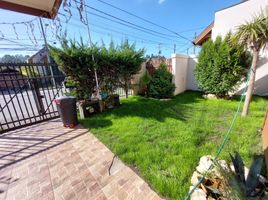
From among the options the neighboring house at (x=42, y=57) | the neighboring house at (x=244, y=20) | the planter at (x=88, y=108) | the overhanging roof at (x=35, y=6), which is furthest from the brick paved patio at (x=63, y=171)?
the neighboring house at (x=244, y=20)

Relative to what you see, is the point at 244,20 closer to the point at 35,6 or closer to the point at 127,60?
the point at 127,60

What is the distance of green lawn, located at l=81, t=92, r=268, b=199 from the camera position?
2.05 m

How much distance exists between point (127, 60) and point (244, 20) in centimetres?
546

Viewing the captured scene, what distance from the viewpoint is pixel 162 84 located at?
6.52m

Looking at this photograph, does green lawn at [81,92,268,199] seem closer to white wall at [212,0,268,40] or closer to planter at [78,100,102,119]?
planter at [78,100,102,119]

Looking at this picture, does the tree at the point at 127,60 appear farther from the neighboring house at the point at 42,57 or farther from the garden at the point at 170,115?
the neighboring house at the point at 42,57

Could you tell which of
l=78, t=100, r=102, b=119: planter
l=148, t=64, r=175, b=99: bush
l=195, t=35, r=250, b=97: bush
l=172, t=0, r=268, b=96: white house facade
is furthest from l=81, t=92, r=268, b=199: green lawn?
l=148, t=64, r=175, b=99: bush

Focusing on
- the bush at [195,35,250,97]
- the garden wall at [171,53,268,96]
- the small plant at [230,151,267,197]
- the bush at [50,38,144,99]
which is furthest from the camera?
the garden wall at [171,53,268,96]

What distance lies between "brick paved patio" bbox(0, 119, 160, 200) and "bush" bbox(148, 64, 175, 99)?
420cm

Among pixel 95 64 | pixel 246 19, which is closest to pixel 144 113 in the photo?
pixel 95 64

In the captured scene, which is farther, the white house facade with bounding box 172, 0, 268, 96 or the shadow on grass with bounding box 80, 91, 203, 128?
the white house facade with bounding box 172, 0, 268, 96

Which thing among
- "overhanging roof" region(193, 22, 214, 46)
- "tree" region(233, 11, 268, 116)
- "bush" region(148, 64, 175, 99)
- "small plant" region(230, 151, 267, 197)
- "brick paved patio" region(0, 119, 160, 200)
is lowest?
"brick paved patio" region(0, 119, 160, 200)

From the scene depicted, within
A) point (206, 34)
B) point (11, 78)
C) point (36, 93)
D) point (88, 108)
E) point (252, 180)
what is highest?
point (206, 34)

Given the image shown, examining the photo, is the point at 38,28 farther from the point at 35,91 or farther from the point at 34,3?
the point at 35,91
